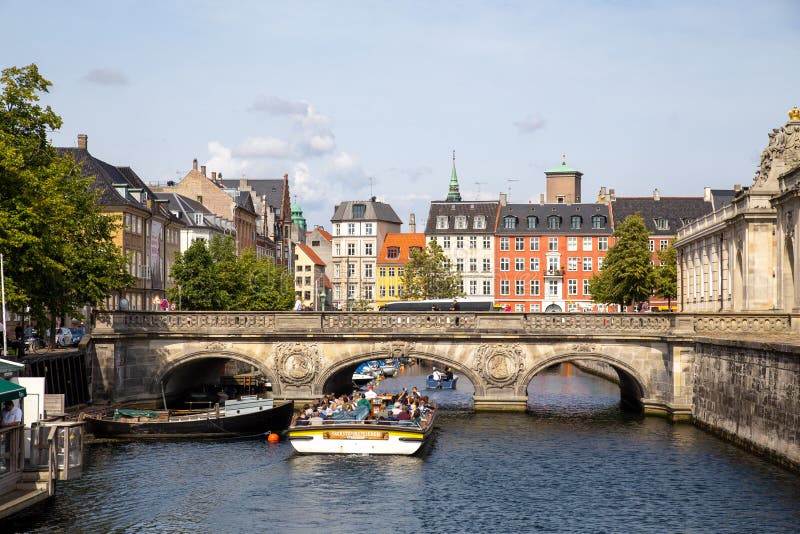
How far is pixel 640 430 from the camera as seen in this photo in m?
58.0

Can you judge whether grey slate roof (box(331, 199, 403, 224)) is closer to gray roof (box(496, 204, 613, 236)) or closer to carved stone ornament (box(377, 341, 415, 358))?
gray roof (box(496, 204, 613, 236))

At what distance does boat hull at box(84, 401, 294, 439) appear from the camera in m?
55.0

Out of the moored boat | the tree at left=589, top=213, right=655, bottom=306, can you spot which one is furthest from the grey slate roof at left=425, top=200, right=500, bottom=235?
the moored boat

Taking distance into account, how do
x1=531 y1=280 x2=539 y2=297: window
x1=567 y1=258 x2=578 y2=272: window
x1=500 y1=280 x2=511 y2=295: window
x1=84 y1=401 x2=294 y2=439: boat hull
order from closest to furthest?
x1=84 y1=401 x2=294 y2=439: boat hull → x1=567 y1=258 x2=578 y2=272: window → x1=531 y1=280 x2=539 y2=297: window → x1=500 y1=280 x2=511 y2=295: window

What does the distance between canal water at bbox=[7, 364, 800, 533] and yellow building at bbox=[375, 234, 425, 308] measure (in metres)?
103

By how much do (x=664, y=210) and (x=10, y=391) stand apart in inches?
4818

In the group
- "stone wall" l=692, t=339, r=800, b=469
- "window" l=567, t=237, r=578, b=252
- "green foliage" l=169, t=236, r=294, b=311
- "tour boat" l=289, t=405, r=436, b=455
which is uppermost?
"window" l=567, t=237, r=578, b=252

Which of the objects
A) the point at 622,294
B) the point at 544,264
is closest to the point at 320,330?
the point at 622,294

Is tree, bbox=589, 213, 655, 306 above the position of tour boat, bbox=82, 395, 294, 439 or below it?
above

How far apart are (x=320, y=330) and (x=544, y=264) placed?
290ft

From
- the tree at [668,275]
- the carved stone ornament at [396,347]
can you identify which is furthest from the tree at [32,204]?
the tree at [668,275]

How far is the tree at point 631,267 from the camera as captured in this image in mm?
116188

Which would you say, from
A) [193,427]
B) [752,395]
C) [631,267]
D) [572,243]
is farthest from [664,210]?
[752,395]

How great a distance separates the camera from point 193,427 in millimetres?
55656
